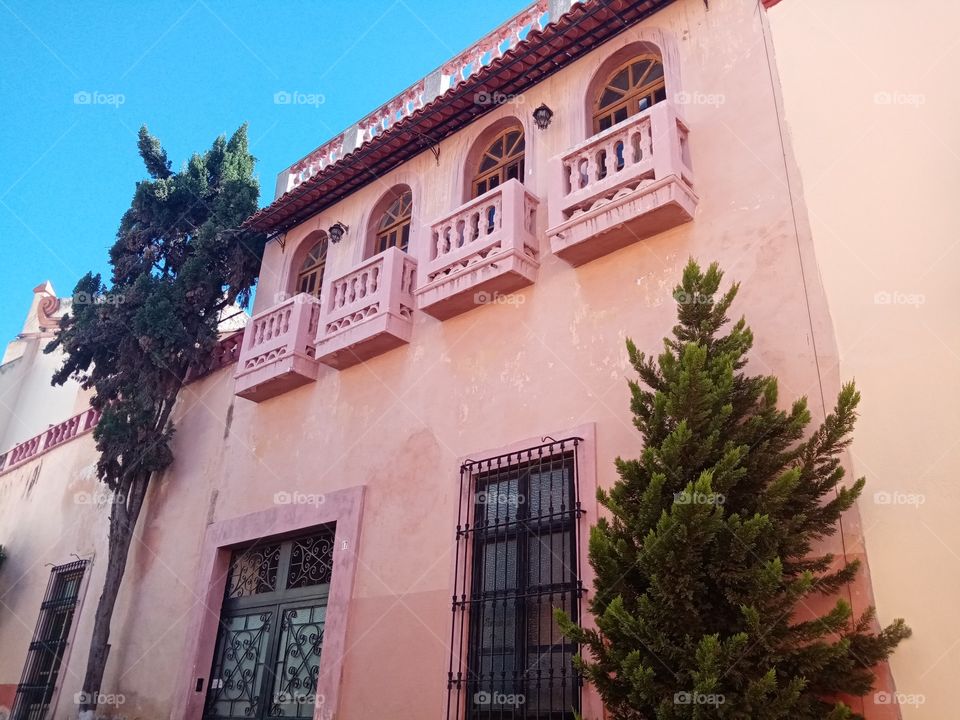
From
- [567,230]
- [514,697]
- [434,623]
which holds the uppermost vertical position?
[567,230]

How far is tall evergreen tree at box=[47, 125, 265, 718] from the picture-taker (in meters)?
10.4

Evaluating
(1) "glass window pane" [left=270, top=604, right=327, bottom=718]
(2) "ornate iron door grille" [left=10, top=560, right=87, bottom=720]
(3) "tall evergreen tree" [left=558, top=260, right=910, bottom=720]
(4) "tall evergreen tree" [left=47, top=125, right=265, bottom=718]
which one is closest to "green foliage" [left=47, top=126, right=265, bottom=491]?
(4) "tall evergreen tree" [left=47, top=125, right=265, bottom=718]

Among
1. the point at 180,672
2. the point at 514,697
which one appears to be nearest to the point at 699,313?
the point at 514,697

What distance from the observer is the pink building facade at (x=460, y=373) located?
635 cm

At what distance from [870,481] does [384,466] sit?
444 centimetres

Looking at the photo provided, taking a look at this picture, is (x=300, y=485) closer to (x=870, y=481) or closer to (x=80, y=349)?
(x=80, y=349)

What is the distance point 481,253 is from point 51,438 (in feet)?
32.8

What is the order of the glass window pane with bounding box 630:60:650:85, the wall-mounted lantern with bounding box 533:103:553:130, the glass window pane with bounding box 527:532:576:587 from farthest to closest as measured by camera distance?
1. the wall-mounted lantern with bounding box 533:103:553:130
2. the glass window pane with bounding box 630:60:650:85
3. the glass window pane with bounding box 527:532:576:587

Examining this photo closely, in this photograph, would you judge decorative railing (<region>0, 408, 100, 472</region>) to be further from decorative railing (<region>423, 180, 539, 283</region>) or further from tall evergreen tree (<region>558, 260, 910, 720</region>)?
tall evergreen tree (<region>558, 260, 910, 720</region>)

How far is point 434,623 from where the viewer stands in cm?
680

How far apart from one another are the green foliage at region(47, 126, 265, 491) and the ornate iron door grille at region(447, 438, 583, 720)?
5.32 metres

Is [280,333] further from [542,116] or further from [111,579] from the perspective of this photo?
[542,116]

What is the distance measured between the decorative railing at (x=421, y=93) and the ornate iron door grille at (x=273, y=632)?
5.00 meters

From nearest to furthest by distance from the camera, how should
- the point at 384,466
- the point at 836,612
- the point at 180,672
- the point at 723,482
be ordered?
the point at 836,612 < the point at 723,482 < the point at 384,466 < the point at 180,672
